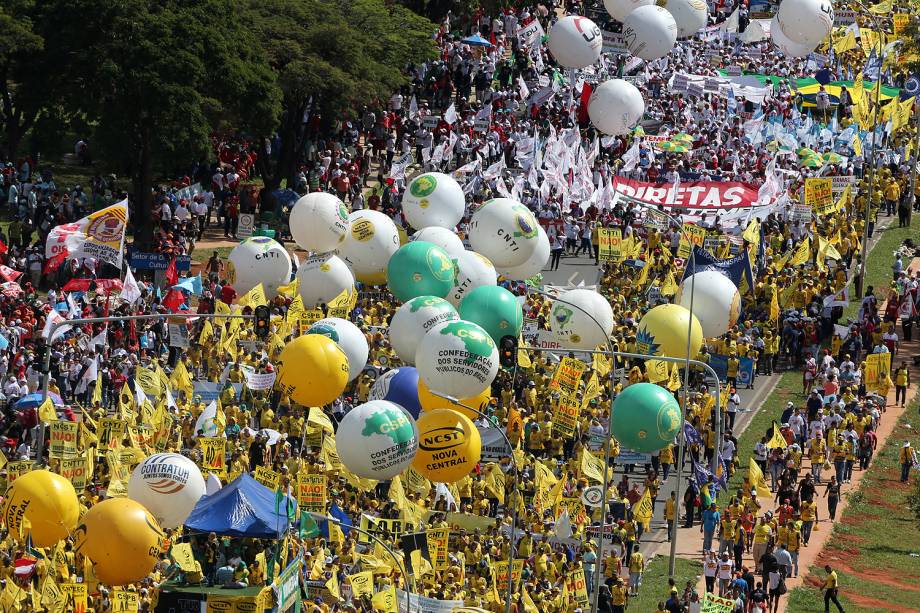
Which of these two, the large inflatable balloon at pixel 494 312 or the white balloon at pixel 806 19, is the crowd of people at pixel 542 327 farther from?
the large inflatable balloon at pixel 494 312

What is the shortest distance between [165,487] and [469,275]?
42.1 feet

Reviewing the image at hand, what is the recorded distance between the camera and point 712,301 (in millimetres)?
46000

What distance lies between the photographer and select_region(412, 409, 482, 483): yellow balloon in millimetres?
36625

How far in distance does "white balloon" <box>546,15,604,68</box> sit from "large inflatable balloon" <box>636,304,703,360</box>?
2415 centimetres

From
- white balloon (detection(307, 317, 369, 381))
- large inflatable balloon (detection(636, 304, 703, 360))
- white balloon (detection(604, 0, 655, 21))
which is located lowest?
white balloon (detection(307, 317, 369, 381))

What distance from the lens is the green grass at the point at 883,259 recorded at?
5506cm

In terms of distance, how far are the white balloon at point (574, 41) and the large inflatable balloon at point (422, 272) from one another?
2403 centimetres

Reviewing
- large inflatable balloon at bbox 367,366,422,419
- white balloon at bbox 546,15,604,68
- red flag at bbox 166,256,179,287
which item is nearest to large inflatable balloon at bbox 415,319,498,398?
large inflatable balloon at bbox 367,366,422,419

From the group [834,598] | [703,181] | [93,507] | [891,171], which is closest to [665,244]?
[703,181]

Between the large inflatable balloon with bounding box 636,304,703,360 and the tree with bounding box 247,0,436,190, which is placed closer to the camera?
the large inflatable balloon with bounding box 636,304,703,360

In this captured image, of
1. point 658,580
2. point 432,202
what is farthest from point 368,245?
point 658,580

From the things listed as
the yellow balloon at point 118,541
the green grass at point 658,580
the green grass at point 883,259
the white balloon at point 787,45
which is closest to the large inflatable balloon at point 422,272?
the green grass at point 658,580

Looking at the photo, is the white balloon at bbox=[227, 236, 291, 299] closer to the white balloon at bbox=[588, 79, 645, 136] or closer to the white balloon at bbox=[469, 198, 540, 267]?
the white balloon at bbox=[469, 198, 540, 267]

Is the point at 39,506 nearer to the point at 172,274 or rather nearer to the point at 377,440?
the point at 377,440
